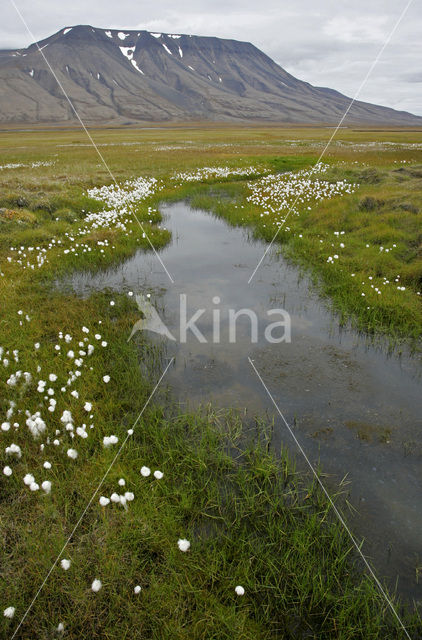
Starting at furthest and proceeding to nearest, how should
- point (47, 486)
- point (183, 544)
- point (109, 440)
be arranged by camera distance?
point (109, 440), point (47, 486), point (183, 544)

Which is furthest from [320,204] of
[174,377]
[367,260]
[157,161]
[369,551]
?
[157,161]

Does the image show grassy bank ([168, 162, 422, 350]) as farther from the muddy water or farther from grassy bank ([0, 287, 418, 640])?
grassy bank ([0, 287, 418, 640])

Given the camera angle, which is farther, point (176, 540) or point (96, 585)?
point (176, 540)

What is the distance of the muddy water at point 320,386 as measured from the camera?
3.95 meters

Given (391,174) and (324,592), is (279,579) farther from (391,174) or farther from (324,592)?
(391,174)

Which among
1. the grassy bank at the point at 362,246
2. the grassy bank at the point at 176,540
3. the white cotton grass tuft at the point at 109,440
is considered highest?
the grassy bank at the point at 362,246

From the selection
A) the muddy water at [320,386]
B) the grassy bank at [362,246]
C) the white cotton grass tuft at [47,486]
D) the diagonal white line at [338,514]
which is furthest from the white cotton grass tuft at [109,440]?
the grassy bank at [362,246]

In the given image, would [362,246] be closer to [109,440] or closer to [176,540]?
[109,440]

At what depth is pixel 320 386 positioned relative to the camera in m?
5.97

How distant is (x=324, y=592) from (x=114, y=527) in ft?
6.69

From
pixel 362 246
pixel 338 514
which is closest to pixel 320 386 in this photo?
pixel 338 514

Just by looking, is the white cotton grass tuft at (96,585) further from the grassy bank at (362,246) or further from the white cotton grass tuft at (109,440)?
the grassy bank at (362,246)

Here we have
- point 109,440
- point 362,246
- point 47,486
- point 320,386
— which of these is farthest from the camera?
point 362,246

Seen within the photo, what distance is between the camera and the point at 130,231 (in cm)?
1398
